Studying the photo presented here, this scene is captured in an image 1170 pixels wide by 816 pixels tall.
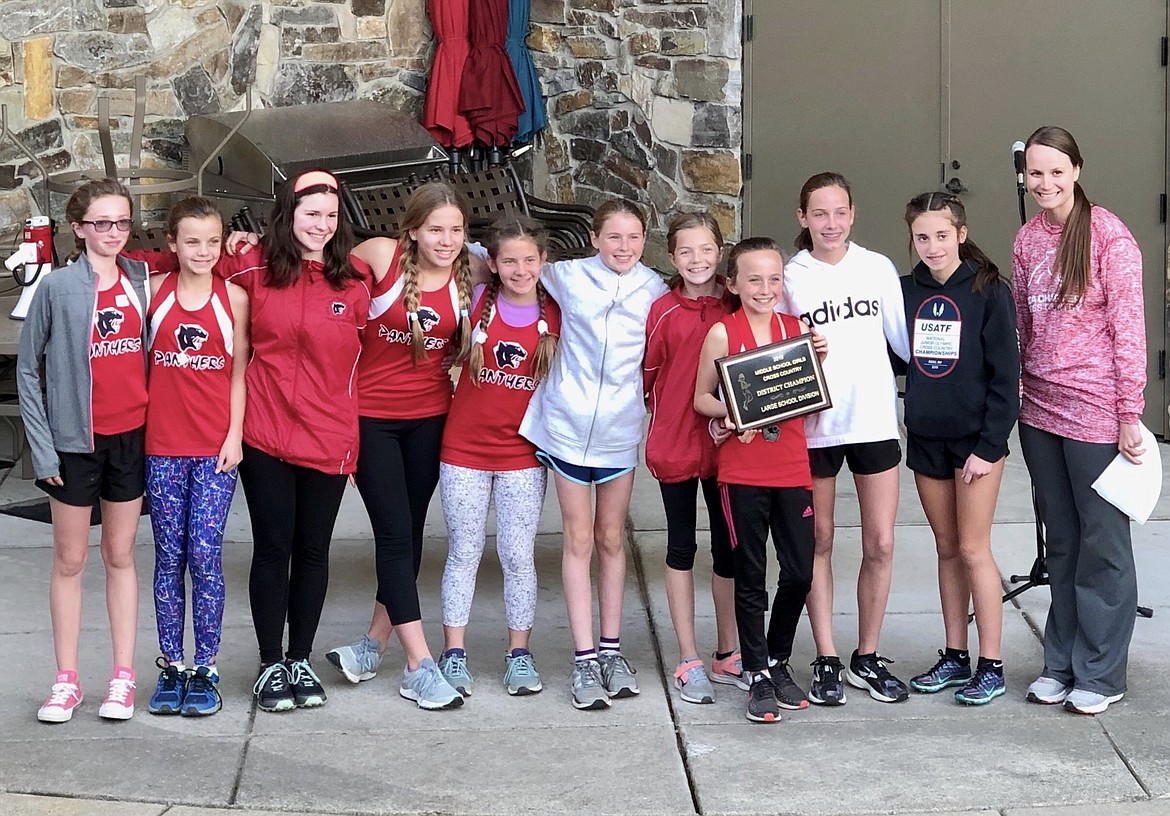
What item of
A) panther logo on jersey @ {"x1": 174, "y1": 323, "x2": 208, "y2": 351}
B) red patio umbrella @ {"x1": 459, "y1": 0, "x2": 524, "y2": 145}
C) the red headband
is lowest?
panther logo on jersey @ {"x1": 174, "y1": 323, "x2": 208, "y2": 351}

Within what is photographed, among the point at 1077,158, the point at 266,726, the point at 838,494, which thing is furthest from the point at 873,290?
the point at 838,494

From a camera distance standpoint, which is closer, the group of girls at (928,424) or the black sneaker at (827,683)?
the group of girls at (928,424)

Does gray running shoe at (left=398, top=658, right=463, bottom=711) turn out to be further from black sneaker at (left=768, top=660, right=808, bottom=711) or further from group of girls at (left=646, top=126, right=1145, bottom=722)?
black sneaker at (left=768, top=660, right=808, bottom=711)

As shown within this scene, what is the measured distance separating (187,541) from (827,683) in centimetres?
183

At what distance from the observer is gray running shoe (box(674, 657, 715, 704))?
170 inches

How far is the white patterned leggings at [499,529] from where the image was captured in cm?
440

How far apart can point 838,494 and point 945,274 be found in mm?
2643

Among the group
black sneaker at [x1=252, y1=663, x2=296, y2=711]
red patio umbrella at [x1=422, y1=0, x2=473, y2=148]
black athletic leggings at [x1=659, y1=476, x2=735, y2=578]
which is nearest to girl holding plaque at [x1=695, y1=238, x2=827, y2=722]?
black athletic leggings at [x1=659, y1=476, x2=735, y2=578]

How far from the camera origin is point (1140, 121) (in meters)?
7.52

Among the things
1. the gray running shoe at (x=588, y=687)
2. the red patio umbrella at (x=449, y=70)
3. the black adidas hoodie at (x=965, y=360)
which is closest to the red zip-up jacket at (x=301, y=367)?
the gray running shoe at (x=588, y=687)

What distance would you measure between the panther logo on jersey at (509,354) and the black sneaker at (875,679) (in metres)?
1.30

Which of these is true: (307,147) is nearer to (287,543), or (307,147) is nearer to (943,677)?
(287,543)

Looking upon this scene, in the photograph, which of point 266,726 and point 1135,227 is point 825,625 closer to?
point 266,726

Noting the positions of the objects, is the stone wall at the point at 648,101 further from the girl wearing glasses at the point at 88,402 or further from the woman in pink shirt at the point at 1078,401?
the girl wearing glasses at the point at 88,402
